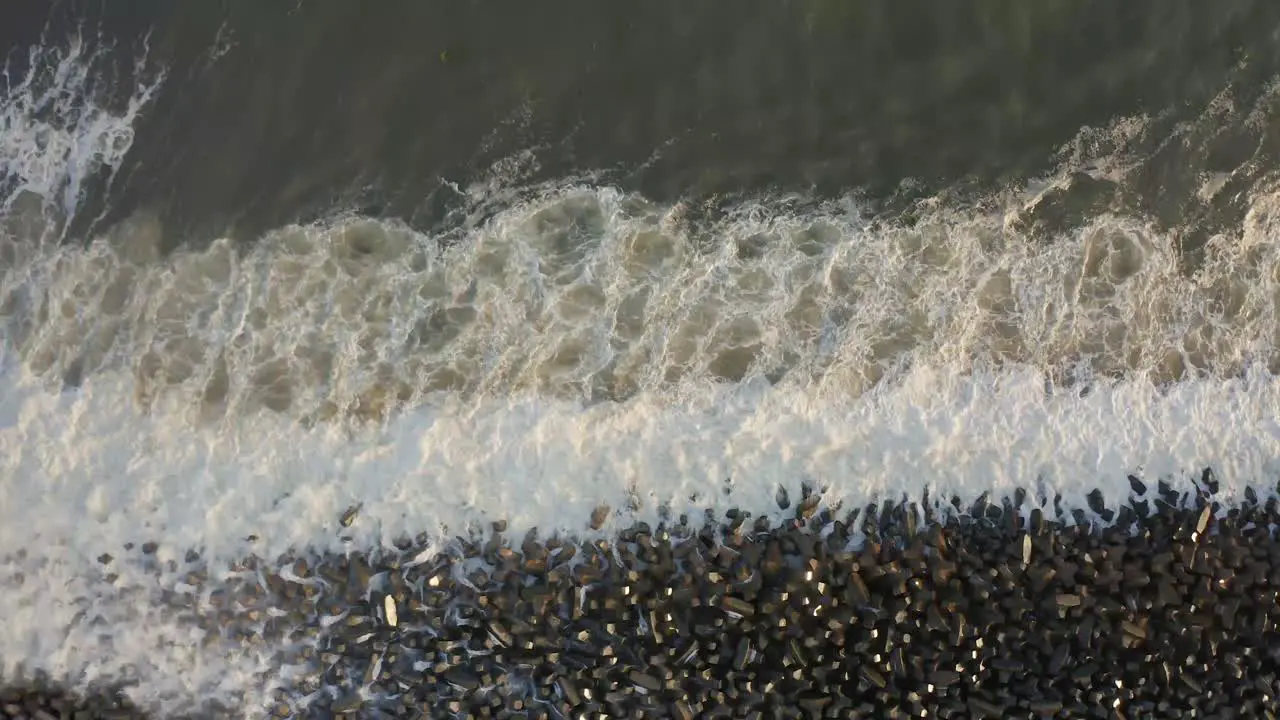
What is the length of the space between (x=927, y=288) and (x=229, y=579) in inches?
154

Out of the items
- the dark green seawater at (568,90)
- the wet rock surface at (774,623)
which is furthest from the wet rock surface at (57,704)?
the dark green seawater at (568,90)

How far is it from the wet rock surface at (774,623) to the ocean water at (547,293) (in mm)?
204

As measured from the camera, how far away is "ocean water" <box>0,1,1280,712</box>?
4551 mm

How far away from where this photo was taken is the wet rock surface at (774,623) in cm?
440

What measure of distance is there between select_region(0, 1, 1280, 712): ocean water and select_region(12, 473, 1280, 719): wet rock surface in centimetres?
20

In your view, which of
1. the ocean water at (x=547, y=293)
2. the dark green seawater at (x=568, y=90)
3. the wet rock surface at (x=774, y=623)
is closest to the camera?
the wet rock surface at (x=774, y=623)

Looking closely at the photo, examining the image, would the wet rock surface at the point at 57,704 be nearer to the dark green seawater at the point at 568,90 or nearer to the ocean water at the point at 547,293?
the ocean water at the point at 547,293

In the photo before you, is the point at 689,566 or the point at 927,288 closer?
the point at 689,566

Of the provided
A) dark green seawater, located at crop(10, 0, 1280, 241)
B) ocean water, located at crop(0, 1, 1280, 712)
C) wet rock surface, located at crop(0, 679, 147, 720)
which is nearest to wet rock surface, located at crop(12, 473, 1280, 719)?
ocean water, located at crop(0, 1, 1280, 712)

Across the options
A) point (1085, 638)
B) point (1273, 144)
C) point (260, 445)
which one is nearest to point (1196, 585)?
point (1085, 638)

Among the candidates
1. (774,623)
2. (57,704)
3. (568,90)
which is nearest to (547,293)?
(568,90)

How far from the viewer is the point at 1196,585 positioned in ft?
14.7

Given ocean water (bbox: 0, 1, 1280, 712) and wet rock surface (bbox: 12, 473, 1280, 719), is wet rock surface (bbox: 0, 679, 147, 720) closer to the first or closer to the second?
ocean water (bbox: 0, 1, 1280, 712)

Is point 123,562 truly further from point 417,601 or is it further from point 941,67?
point 941,67
